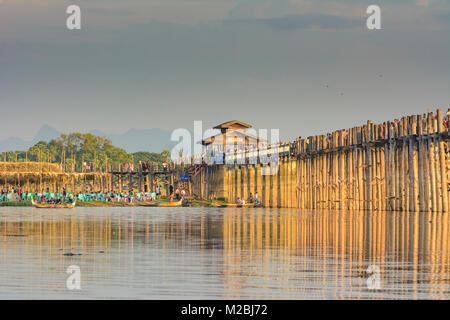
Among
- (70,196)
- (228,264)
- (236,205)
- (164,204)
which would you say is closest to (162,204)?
(164,204)

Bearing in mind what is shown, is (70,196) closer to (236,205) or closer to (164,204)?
(164,204)

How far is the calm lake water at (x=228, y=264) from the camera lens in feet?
44.6

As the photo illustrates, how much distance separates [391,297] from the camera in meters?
13.0

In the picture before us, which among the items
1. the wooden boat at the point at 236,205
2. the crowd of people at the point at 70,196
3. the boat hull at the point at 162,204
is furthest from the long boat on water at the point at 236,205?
the crowd of people at the point at 70,196

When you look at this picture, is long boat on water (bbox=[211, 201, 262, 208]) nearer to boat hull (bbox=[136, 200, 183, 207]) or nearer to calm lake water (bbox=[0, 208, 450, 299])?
boat hull (bbox=[136, 200, 183, 207])

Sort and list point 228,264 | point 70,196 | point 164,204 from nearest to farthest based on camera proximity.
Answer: point 228,264, point 164,204, point 70,196

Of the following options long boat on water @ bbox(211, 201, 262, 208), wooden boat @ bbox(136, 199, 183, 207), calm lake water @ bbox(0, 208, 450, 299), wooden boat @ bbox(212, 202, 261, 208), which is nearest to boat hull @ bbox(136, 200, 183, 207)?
wooden boat @ bbox(136, 199, 183, 207)

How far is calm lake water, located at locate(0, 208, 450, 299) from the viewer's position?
13.6 metres

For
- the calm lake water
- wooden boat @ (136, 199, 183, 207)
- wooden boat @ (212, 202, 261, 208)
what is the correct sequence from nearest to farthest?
the calm lake water → wooden boat @ (212, 202, 261, 208) → wooden boat @ (136, 199, 183, 207)

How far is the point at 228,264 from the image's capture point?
17.2 m

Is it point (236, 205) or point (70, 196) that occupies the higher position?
point (70, 196)
